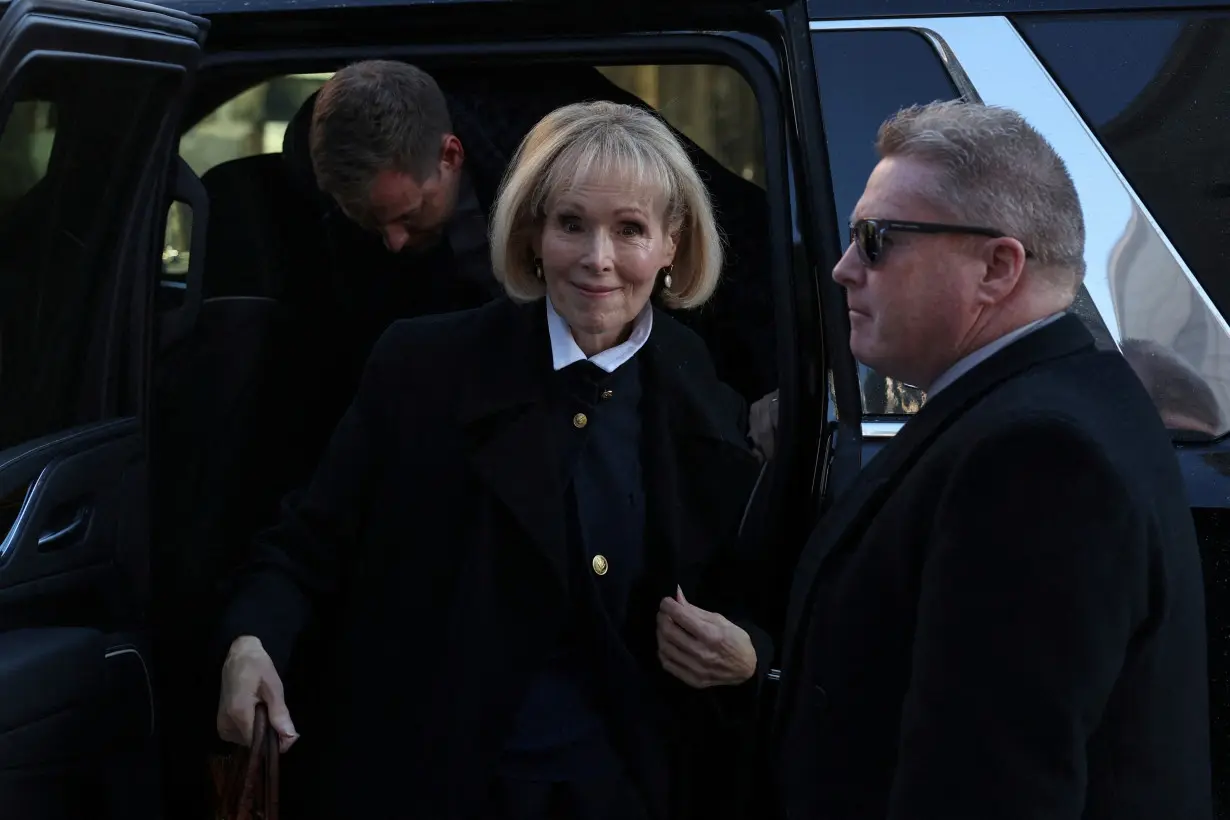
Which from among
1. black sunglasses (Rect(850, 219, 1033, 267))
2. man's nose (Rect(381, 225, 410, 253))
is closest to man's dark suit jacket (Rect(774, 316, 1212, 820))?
black sunglasses (Rect(850, 219, 1033, 267))

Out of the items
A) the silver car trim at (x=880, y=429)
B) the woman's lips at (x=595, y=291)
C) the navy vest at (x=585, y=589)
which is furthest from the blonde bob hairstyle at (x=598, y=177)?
the silver car trim at (x=880, y=429)

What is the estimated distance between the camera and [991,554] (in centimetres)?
126

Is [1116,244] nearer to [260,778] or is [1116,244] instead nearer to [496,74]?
[496,74]

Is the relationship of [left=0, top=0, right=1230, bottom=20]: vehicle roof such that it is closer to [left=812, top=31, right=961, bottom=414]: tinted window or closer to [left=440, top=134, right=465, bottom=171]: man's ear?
[left=812, top=31, right=961, bottom=414]: tinted window

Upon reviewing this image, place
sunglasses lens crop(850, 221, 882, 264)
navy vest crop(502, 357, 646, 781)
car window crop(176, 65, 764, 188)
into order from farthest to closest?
car window crop(176, 65, 764, 188) → navy vest crop(502, 357, 646, 781) → sunglasses lens crop(850, 221, 882, 264)

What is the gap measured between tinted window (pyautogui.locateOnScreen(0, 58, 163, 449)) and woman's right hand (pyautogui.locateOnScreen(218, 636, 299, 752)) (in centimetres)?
44

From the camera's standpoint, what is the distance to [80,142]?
2115mm

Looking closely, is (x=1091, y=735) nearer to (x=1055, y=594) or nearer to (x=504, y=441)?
(x=1055, y=594)

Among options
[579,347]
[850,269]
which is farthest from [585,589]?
[850,269]

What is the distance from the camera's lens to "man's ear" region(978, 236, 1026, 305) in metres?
1.42

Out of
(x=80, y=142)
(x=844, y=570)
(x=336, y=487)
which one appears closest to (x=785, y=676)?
(x=844, y=570)

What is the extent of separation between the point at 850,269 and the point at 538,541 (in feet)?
2.16

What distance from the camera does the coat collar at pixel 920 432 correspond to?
4.63 ft

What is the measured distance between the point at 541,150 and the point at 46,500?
34.1 inches
